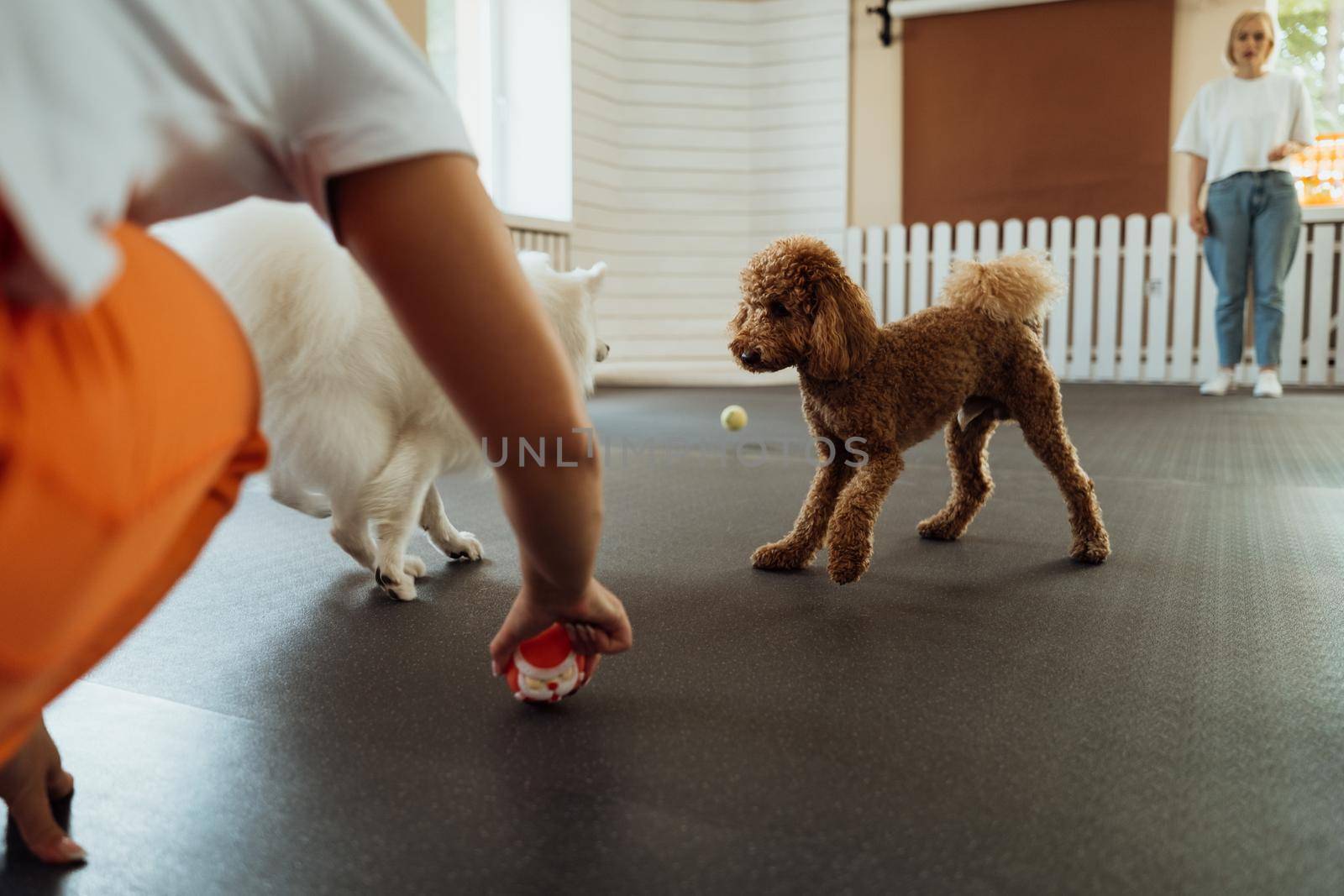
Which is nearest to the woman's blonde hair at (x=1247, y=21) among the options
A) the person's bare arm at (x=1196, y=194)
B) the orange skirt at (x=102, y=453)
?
the person's bare arm at (x=1196, y=194)

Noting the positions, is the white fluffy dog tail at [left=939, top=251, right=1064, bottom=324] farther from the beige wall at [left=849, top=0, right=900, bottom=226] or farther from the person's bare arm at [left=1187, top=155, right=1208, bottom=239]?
the beige wall at [left=849, top=0, right=900, bottom=226]

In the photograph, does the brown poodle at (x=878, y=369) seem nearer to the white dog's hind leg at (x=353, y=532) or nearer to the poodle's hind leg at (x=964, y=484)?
the poodle's hind leg at (x=964, y=484)

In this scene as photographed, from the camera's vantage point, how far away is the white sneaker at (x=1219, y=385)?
4980mm

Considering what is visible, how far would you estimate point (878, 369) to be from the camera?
164 centimetres

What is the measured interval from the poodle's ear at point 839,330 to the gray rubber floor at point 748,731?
1.18 ft

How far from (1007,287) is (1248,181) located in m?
3.71

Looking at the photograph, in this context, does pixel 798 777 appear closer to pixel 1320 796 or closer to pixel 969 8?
pixel 1320 796

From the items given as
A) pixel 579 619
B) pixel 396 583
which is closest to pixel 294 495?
pixel 396 583

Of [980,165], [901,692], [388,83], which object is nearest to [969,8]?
[980,165]

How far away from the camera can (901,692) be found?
1.16 m

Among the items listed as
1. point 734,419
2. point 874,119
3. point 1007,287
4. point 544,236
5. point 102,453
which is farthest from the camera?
point 874,119

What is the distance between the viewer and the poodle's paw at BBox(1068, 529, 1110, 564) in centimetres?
179

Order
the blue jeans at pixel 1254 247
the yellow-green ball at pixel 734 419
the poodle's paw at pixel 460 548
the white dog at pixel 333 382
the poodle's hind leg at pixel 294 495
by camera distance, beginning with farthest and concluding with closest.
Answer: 1. the blue jeans at pixel 1254 247
2. the yellow-green ball at pixel 734 419
3. the poodle's paw at pixel 460 548
4. the poodle's hind leg at pixel 294 495
5. the white dog at pixel 333 382

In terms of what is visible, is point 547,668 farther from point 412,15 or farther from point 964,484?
point 412,15
